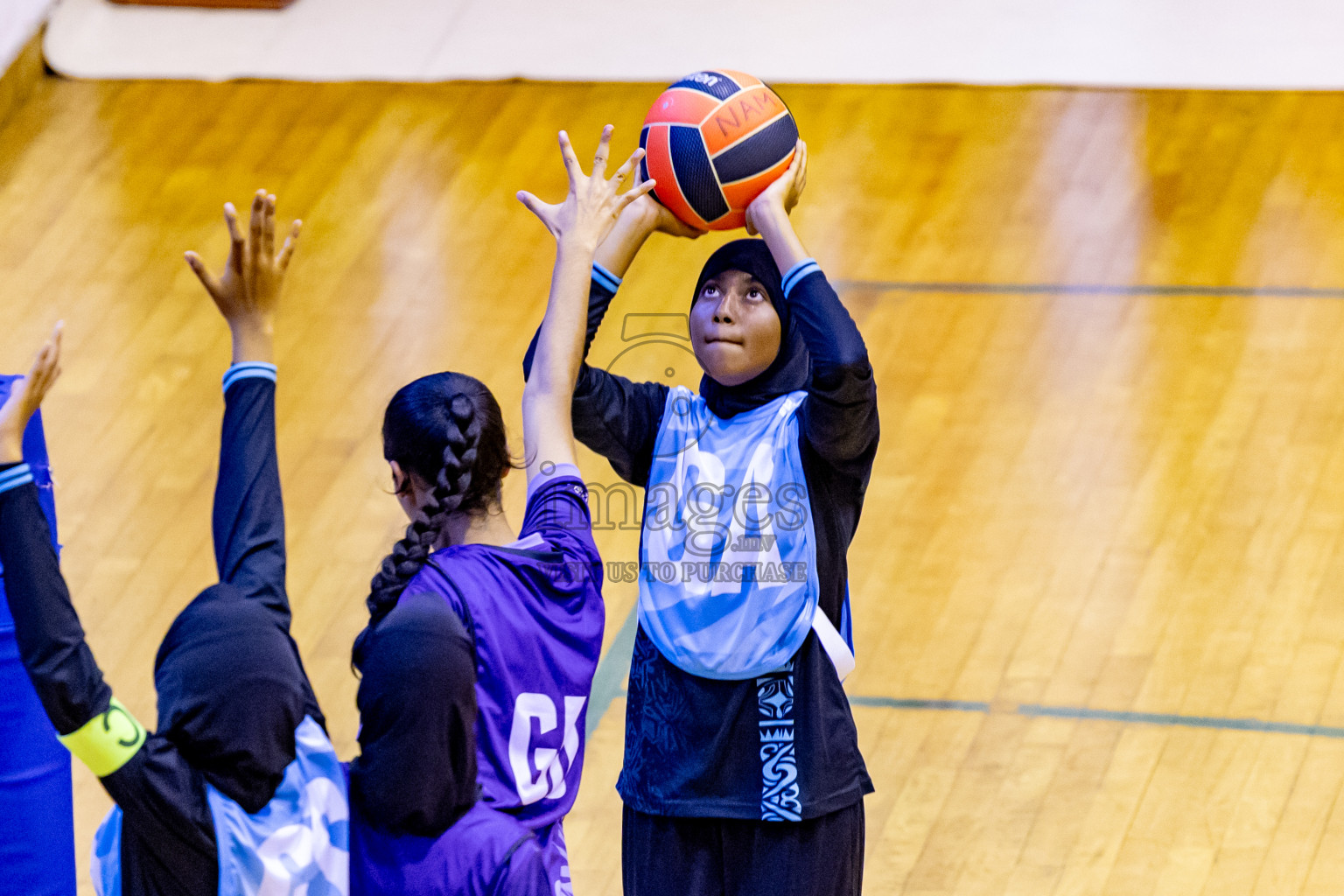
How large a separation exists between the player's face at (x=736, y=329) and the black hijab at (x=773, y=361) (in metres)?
0.01

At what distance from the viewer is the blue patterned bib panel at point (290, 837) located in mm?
1811

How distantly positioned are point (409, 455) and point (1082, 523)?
2886mm

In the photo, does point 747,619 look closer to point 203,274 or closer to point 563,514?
point 563,514

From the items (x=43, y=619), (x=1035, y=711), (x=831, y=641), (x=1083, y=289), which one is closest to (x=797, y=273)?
(x=831, y=641)

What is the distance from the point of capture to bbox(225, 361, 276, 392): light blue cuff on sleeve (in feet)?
6.66

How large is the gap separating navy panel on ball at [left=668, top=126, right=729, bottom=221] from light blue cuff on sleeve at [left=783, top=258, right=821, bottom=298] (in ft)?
1.10

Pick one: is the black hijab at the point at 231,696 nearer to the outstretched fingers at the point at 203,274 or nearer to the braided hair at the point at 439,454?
the braided hair at the point at 439,454

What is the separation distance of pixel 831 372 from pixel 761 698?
20.6 inches

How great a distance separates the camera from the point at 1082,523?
14.9ft

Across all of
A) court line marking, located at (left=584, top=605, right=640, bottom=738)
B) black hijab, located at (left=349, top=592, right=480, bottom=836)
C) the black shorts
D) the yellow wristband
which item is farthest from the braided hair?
court line marking, located at (left=584, top=605, right=640, bottom=738)

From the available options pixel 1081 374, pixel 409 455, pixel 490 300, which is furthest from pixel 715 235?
pixel 409 455

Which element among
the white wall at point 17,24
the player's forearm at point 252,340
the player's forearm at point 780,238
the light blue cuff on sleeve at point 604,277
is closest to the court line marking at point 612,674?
the light blue cuff on sleeve at point 604,277

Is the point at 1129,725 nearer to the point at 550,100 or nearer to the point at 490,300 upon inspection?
the point at 490,300

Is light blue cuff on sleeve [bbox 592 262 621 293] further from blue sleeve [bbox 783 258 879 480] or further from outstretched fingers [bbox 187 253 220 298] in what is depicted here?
outstretched fingers [bbox 187 253 220 298]
